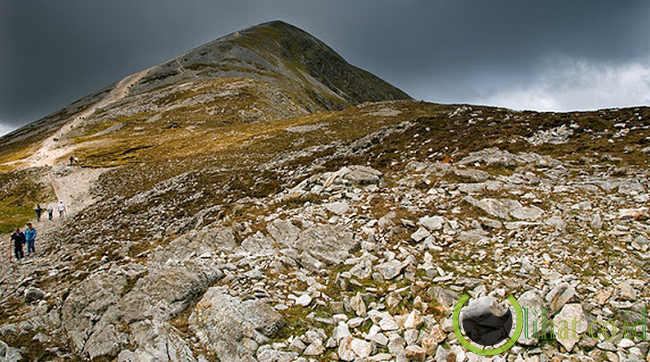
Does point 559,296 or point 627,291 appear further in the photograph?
point 559,296

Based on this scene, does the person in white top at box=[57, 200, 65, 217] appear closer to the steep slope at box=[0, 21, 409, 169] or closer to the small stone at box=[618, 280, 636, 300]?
the small stone at box=[618, 280, 636, 300]

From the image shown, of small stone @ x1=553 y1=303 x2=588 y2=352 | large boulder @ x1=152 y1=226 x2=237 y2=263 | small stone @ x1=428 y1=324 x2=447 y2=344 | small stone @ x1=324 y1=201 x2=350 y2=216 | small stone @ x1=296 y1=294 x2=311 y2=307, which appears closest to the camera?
small stone @ x1=553 y1=303 x2=588 y2=352

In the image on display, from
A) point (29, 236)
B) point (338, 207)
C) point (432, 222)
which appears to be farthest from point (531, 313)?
point (29, 236)

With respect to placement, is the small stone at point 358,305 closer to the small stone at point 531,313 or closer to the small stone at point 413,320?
the small stone at point 413,320

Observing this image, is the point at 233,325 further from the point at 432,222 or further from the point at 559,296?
the point at 559,296

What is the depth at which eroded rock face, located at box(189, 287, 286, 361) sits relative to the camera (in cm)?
687

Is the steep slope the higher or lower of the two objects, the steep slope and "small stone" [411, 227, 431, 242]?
the higher

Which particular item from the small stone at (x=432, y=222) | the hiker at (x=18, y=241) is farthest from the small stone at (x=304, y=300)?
the hiker at (x=18, y=241)

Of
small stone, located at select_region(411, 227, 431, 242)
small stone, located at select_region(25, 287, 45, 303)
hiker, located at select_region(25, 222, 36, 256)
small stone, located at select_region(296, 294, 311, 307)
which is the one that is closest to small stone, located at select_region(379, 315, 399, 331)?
small stone, located at select_region(296, 294, 311, 307)

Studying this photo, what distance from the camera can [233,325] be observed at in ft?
24.0

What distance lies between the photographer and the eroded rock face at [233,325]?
6867 mm

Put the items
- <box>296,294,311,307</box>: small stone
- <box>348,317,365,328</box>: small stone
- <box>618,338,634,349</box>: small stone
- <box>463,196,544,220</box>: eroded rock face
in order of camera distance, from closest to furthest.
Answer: <box>618,338,634,349</box>: small stone < <box>348,317,365,328</box>: small stone < <box>296,294,311,307</box>: small stone < <box>463,196,544,220</box>: eroded rock face

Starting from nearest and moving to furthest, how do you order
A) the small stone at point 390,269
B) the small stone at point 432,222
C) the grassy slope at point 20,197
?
the small stone at point 390,269 < the small stone at point 432,222 < the grassy slope at point 20,197

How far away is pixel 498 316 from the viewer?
5.97 metres
